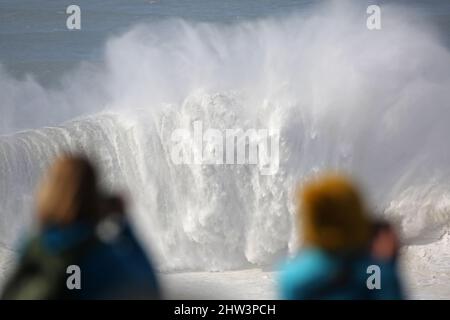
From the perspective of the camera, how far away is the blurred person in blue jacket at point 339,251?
2.79 metres

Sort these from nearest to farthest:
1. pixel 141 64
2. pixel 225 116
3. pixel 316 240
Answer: pixel 316 240
pixel 225 116
pixel 141 64

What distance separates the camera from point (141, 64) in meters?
21.5

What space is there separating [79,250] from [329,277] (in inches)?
26.6

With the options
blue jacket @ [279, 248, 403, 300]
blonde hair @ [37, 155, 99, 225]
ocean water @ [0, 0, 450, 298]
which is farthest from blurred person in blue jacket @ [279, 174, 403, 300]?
ocean water @ [0, 0, 450, 298]

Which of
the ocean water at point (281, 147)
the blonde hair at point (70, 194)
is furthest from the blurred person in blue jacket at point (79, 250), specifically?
the ocean water at point (281, 147)

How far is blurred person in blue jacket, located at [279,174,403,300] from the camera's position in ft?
9.17

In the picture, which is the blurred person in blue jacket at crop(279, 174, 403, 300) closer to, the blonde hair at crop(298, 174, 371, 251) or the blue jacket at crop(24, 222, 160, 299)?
the blonde hair at crop(298, 174, 371, 251)

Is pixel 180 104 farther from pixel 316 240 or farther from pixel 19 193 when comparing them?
pixel 316 240

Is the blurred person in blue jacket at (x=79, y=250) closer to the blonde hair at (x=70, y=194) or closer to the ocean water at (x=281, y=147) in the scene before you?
the blonde hair at (x=70, y=194)

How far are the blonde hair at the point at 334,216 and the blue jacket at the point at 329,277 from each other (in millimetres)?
49
